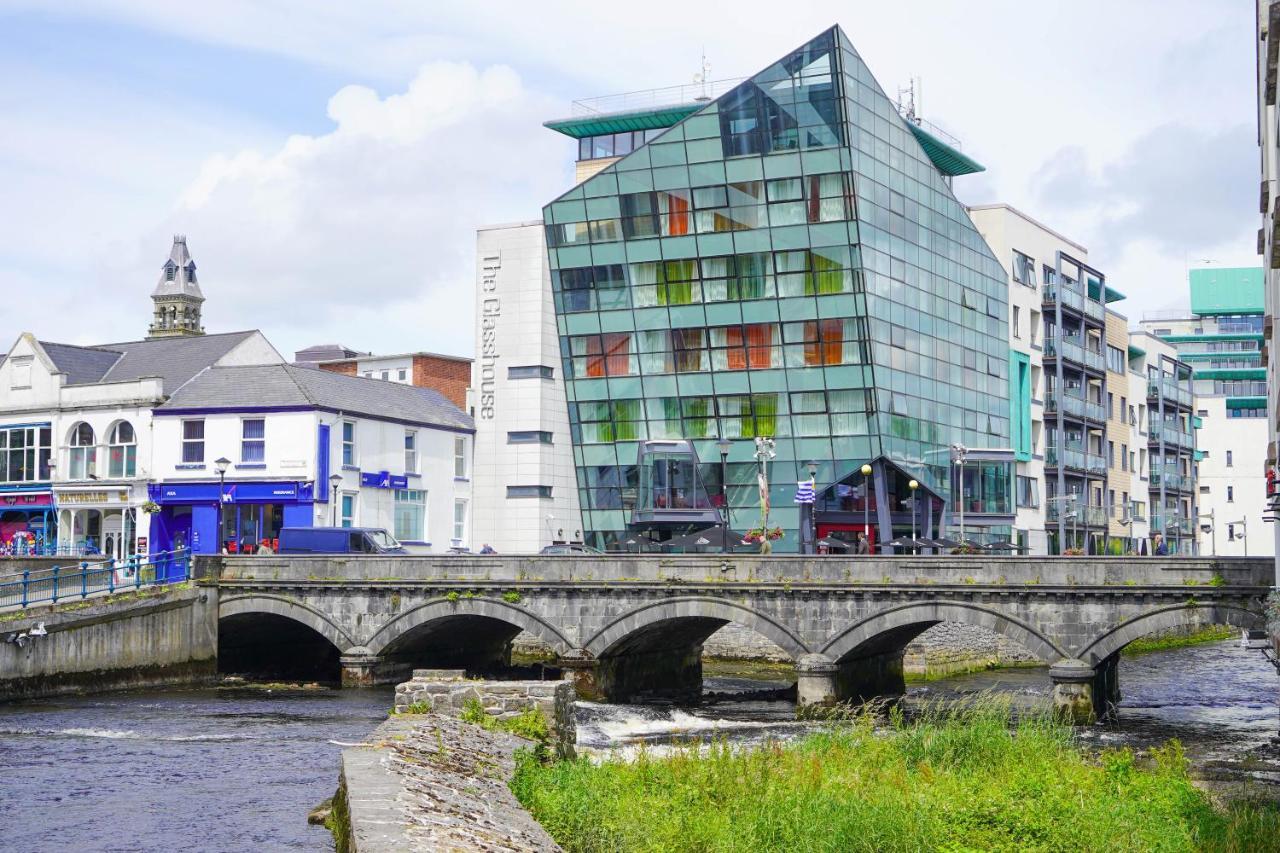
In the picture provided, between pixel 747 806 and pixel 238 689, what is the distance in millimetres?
27349

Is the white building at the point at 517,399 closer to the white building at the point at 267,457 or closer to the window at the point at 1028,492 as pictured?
the white building at the point at 267,457

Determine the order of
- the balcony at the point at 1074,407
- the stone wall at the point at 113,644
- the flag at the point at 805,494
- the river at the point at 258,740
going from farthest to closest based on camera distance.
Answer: the balcony at the point at 1074,407 → the flag at the point at 805,494 → the stone wall at the point at 113,644 → the river at the point at 258,740

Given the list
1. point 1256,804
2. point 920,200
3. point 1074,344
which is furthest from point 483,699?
point 1074,344

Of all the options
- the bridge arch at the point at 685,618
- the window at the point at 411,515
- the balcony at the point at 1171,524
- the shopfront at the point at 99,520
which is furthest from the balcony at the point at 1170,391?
the shopfront at the point at 99,520

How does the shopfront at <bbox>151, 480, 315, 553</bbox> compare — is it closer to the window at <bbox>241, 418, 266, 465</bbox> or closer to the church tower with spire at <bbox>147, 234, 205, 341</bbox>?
the window at <bbox>241, 418, 266, 465</bbox>

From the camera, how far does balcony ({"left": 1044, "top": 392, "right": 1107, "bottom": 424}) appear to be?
251 feet

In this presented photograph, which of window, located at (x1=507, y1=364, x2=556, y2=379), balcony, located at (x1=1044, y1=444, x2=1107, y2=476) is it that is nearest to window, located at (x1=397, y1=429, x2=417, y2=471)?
window, located at (x1=507, y1=364, x2=556, y2=379)

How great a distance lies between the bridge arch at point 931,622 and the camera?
3728 cm

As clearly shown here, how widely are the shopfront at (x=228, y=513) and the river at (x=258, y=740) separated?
14.7 metres

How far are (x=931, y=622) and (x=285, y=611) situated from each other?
1959cm

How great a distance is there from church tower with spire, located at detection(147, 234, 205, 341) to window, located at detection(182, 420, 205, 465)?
6113 centimetres

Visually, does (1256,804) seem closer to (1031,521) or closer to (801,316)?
(801,316)

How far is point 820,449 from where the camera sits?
6050 cm

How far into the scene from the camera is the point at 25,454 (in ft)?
203
